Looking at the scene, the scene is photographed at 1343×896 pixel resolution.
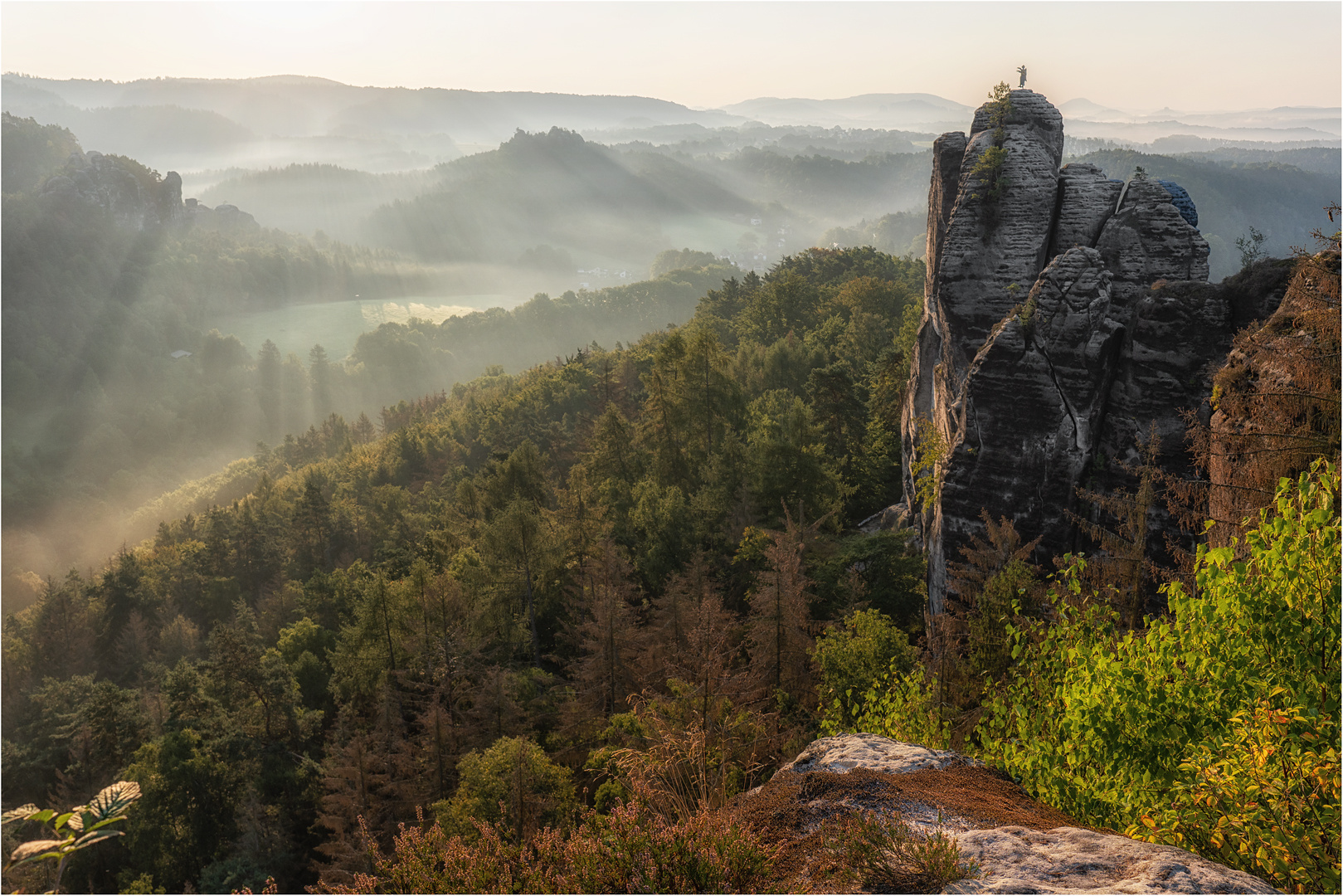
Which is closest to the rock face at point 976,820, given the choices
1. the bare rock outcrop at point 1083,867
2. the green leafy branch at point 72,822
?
the bare rock outcrop at point 1083,867

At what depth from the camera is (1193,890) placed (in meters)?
5.79

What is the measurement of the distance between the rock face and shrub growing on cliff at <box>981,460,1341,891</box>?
1.67 feet

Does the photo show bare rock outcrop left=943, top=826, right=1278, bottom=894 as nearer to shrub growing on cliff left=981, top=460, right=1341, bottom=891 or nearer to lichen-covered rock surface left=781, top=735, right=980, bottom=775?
shrub growing on cliff left=981, top=460, right=1341, bottom=891

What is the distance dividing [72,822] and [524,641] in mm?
34789

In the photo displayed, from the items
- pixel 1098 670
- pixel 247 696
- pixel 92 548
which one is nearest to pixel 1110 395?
pixel 1098 670

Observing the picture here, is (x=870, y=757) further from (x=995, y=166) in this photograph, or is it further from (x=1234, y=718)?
(x=995, y=166)

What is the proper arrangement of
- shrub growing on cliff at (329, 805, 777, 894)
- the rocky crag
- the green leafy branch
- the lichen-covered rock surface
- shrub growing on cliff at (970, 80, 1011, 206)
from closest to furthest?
the green leafy branch < shrub growing on cliff at (329, 805, 777, 894) < the lichen-covered rock surface < the rocky crag < shrub growing on cliff at (970, 80, 1011, 206)

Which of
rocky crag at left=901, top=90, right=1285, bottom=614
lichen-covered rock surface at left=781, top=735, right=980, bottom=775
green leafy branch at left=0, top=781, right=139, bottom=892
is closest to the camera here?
green leafy branch at left=0, top=781, right=139, bottom=892

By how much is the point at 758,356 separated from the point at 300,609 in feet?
135

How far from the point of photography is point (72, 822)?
3.34 meters

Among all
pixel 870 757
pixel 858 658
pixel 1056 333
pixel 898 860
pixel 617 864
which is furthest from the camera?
pixel 858 658

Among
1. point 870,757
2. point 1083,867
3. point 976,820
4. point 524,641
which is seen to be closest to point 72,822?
point 1083,867

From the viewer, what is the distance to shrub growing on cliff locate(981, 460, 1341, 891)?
6012 millimetres

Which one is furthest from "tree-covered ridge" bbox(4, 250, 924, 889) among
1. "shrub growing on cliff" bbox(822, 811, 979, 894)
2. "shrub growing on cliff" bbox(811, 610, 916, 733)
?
"shrub growing on cliff" bbox(822, 811, 979, 894)
